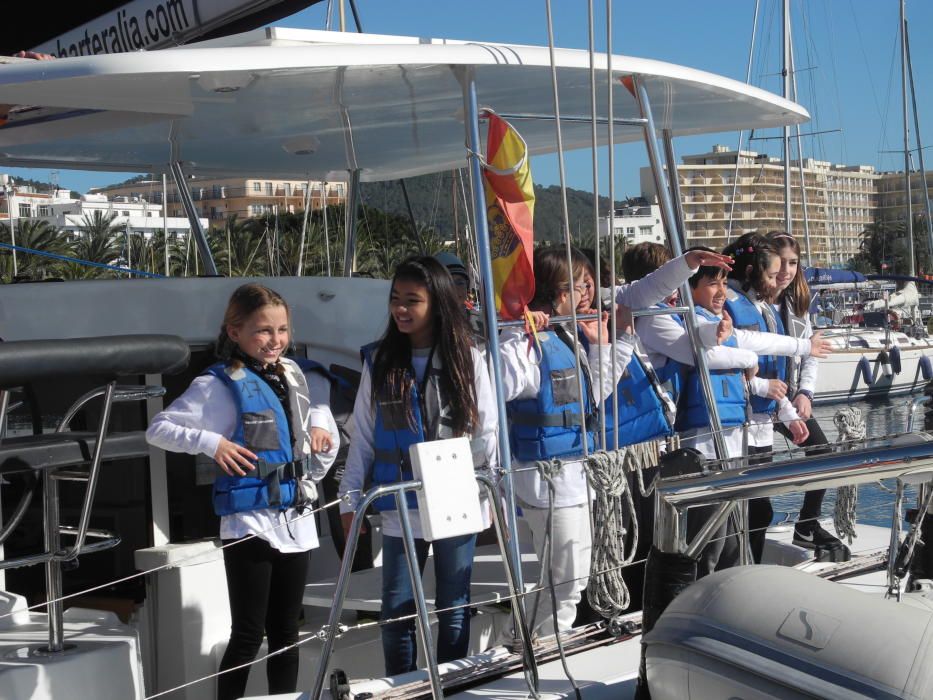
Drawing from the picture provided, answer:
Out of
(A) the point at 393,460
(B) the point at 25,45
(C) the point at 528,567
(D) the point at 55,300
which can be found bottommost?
(C) the point at 528,567

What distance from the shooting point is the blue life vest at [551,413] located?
3629mm

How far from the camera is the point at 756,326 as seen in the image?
4707 mm

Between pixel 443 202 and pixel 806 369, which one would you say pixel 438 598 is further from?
pixel 443 202

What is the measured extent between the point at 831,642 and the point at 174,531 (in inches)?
107

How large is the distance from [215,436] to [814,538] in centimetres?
229

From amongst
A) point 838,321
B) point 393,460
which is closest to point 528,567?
point 393,460

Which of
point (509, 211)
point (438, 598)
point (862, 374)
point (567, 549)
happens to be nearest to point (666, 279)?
point (509, 211)

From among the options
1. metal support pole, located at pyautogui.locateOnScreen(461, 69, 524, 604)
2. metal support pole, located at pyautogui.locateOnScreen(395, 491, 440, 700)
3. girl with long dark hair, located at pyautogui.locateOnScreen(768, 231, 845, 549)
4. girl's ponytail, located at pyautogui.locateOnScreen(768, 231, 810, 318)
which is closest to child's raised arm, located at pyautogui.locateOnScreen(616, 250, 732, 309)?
metal support pole, located at pyautogui.locateOnScreen(461, 69, 524, 604)

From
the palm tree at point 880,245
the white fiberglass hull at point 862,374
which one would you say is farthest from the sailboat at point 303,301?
the palm tree at point 880,245

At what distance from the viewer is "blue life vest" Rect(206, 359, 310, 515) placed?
10.5 ft

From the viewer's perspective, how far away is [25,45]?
6.65m

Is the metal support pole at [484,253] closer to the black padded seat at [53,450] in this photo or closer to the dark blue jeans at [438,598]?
the dark blue jeans at [438,598]

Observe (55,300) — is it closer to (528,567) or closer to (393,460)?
(393,460)

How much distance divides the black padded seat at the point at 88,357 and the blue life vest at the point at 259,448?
0.54 metres
